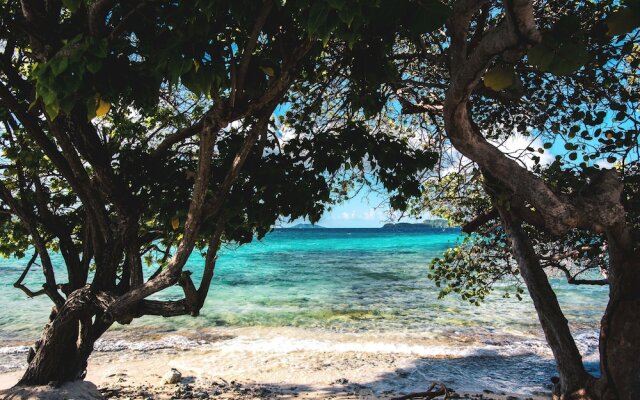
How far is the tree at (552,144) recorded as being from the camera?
2385 millimetres

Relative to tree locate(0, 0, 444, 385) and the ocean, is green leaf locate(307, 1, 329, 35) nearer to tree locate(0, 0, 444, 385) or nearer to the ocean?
tree locate(0, 0, 444, 385)

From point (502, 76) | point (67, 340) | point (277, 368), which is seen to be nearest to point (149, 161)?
point (67, 340)

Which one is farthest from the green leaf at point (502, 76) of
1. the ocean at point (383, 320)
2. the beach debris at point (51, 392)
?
the beach debris at point (51, 392)

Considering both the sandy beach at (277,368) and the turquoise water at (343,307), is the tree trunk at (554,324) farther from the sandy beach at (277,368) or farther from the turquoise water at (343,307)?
the sandy beach at (277,368)

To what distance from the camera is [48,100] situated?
233 cm

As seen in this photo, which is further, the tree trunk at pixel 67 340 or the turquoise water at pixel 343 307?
the turquoise water at pixel 343 307

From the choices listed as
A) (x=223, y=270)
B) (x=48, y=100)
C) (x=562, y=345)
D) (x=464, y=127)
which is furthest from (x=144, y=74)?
(x=223, y=270)

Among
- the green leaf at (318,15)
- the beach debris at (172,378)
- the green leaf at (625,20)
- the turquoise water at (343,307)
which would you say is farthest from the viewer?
the turquoise water at (343,307)

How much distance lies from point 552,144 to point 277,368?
7118 millimetres

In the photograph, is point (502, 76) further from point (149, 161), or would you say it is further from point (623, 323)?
point (149, 161)

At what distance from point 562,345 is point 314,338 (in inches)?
343

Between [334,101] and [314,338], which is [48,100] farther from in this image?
[314,338]

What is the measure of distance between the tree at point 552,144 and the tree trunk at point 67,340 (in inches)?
170

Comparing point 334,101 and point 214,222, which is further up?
point 334,101
